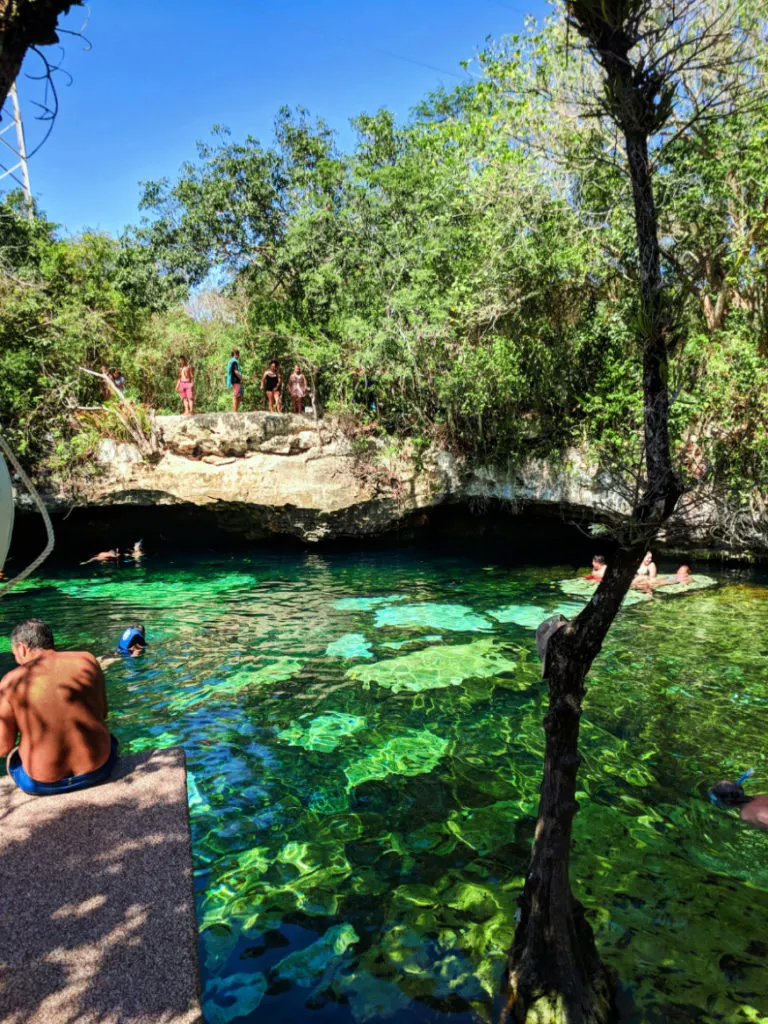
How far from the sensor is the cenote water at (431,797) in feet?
12.2

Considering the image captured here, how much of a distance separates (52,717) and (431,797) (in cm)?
317

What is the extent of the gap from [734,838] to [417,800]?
8.27 feet

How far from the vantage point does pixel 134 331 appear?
21.6 metres

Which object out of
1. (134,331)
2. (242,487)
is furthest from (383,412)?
(134,331)

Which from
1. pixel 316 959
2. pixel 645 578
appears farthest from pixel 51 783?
pixel 645 578

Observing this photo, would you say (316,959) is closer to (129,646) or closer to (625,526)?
(625,526)

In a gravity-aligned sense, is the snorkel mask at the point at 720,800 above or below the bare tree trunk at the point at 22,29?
below

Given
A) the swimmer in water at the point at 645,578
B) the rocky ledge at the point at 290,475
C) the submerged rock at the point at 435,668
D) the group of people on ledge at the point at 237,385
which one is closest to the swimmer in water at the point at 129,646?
the submerged rock at the point at 435,668

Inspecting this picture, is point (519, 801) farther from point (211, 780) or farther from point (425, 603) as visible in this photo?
→ point (425, 603)

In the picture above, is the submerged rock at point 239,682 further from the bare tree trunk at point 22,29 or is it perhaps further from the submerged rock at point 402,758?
the bare tree trunk at point 22,29

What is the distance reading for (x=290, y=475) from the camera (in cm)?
1734

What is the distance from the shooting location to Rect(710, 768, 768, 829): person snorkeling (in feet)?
17.0

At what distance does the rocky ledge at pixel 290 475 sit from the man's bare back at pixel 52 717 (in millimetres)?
12805

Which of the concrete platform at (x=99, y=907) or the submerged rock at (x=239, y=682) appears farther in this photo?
the submerged rock at (x=239, y=682)
